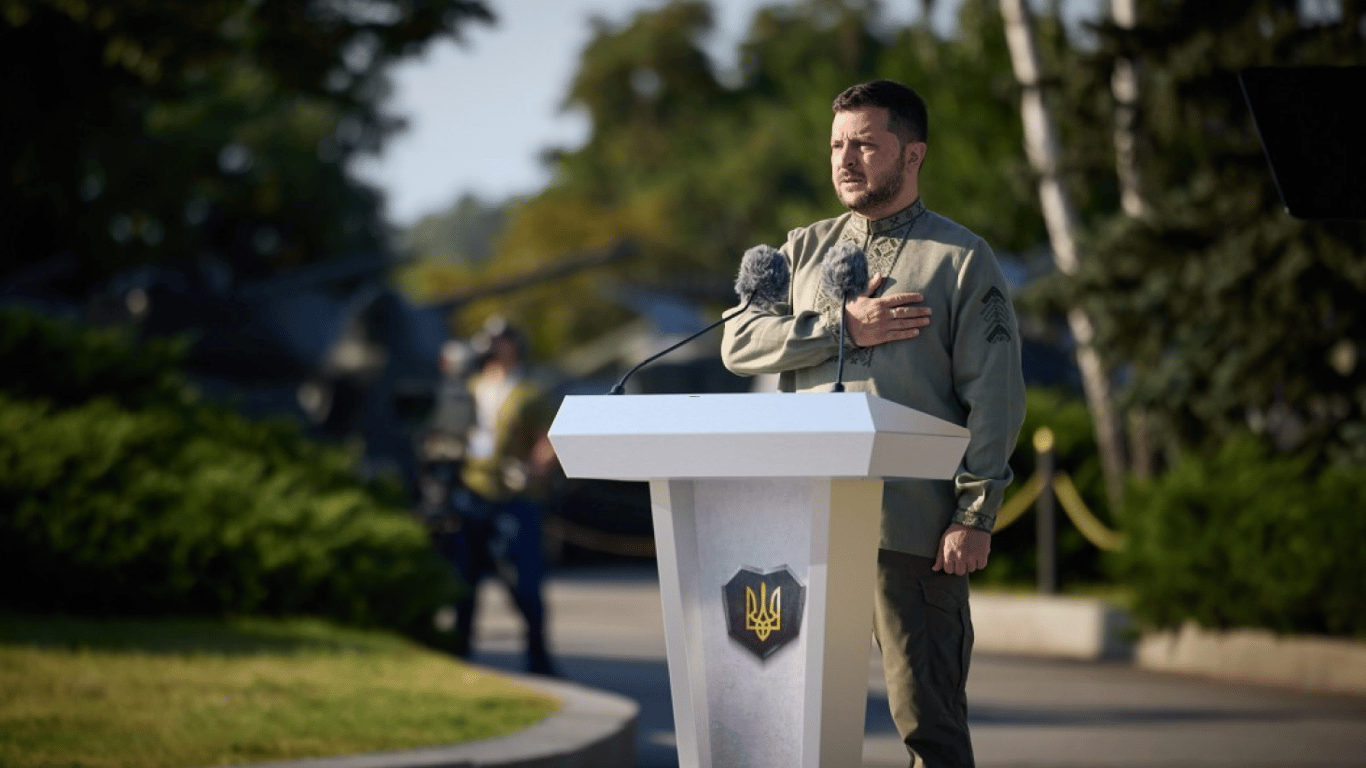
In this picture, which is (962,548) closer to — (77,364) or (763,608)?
(763,608)

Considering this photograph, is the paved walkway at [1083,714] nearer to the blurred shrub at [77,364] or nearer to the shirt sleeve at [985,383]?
the blurred shrub at [77,364]

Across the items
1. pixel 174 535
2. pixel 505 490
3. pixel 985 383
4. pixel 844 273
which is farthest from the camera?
pixel 505 490

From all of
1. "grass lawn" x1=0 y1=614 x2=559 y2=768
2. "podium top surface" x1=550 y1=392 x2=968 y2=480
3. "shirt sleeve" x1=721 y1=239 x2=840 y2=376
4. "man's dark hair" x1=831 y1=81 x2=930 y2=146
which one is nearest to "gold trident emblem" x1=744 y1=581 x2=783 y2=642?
"podium top surface" x1=550 y1=392 x2=968 y2=480

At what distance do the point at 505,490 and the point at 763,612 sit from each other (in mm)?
6809

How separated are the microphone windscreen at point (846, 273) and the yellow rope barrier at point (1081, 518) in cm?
926

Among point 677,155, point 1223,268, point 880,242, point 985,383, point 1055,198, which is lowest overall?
point 985,383

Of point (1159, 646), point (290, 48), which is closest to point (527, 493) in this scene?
point (1159, 646)

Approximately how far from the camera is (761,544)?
403 centimetres

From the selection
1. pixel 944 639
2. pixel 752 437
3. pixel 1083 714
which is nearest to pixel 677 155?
pixel 1083 714

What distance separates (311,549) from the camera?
9.88m

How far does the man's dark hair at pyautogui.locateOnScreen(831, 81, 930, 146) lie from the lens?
169 inches

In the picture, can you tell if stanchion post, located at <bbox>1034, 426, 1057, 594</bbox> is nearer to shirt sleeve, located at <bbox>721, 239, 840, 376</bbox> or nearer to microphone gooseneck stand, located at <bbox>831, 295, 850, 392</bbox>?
shirt sleeve, located at <bbox>721, 239, 840, 376</bbox>

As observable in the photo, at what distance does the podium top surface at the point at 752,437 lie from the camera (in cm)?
375

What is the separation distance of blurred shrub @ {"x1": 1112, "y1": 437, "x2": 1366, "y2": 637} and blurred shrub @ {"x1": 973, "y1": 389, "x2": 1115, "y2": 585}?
298cm
